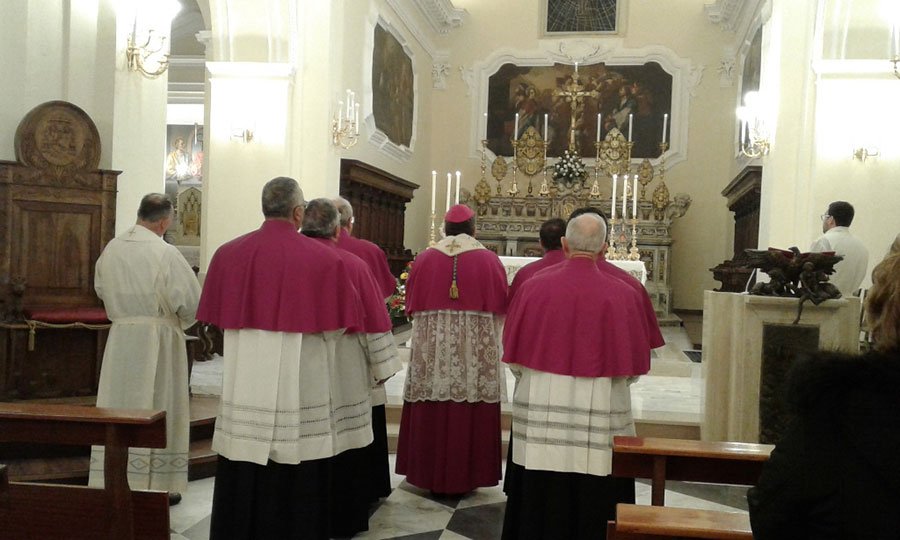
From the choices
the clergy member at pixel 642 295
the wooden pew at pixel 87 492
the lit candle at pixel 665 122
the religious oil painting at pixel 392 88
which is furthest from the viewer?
the lit candle at pixel 665 122

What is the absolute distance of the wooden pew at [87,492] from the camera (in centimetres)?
352

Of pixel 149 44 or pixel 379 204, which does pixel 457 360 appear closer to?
pixel 149 44

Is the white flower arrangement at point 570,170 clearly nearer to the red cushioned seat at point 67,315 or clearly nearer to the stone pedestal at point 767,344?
the stone pedestal at point 767,344

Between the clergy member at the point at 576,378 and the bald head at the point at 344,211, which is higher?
the bald head at the point at 344,211

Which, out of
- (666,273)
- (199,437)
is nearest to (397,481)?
(199,437)

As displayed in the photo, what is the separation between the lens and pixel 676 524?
260cm

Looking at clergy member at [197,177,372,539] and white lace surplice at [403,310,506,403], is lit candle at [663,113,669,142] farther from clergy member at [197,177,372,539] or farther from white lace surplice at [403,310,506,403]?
clergy member at [197,177,372,539]

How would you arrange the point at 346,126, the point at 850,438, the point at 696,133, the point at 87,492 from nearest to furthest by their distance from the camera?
the point at 850,438 < the point at 87,492 < the point at 346,126 < the point at 696,133

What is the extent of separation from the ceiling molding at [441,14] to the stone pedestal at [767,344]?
11614mm

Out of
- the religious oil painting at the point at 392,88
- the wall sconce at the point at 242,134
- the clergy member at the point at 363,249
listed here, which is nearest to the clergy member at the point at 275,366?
the clergy member at the point at 363,249

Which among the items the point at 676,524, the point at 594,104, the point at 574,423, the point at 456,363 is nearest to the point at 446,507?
the point at 456,363

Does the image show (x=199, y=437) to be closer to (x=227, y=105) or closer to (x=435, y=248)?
(x=435, y=248)

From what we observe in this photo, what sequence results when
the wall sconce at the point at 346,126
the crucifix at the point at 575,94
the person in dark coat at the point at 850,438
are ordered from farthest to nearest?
the crucifix at the point at 575,94 → the wall sconce at the point at 346,126 → the person in dark coat at the point at 850,438

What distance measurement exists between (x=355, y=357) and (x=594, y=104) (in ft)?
43.9
